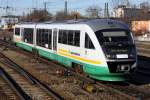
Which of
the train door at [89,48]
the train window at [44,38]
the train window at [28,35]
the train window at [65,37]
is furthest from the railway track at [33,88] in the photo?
the train window at [28,35]

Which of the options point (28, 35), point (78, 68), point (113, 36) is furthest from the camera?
point (28, 35)

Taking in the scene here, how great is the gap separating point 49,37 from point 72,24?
210 inches

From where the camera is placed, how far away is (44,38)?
26.8 m

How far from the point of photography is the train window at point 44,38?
25.0 metres

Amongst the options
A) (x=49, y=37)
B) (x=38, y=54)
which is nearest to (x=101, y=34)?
(x=49, y=37)

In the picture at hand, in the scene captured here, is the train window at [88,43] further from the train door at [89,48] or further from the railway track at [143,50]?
the railway track at [143,50]

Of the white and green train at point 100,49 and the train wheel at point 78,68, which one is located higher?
the white and green train at point 100,49

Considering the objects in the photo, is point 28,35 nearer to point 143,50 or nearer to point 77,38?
point 143,50

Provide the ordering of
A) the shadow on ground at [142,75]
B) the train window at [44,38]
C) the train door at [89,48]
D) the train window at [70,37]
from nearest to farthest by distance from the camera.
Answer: the train door at [89,48] → the shadow on ground at [142,75] → the train window at [70,37] → the train window at [44,38]

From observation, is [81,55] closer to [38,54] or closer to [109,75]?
[109,75]

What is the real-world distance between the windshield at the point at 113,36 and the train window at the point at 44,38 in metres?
8.29

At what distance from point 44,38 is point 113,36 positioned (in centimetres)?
1075

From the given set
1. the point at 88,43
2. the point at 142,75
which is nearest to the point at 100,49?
the point at 88,43

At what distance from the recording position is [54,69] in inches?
875
